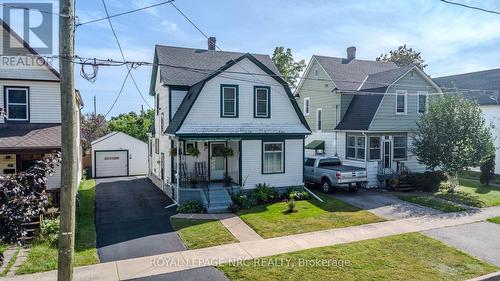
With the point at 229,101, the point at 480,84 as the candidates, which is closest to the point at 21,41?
the point at 229,101

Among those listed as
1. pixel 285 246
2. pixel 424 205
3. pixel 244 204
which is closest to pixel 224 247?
pixel 285 246

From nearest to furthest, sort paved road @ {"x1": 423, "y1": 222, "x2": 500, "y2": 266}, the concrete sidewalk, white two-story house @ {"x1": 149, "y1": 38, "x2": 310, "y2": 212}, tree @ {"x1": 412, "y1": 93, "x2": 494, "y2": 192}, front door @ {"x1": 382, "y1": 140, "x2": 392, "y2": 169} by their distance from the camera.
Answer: the concrete sidewalk, paved road @ {"x1": 423, "y1": 222, "x2": 500, "y2": 266}, white two-story house @ {"x1": 149, "y1": 38, "x2": 310, "y2": 212}, tree @ {"x1": 412, "y1": 93, "x2": 494, "y2": 192}, front door @ {"x1": 382, "y1": 140, "x2": 392, "y2": 169}

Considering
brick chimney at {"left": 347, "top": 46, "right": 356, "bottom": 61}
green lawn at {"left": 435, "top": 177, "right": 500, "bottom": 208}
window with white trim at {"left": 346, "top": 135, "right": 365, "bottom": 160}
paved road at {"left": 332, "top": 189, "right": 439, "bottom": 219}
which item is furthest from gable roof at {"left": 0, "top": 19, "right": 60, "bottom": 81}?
brick chimney at {"left": 347, "top": 46, "right": 356, "bottom": 61}

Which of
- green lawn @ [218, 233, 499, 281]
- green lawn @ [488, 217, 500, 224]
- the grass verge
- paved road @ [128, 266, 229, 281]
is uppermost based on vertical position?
green lawn @ [488, 217, 500, 224]

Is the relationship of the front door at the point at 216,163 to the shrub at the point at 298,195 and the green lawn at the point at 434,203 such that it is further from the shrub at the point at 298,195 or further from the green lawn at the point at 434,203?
the green lawn at the point at 434,203

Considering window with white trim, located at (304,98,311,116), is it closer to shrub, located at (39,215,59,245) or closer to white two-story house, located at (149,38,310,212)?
white two-story house, located at (149,38,310,212)

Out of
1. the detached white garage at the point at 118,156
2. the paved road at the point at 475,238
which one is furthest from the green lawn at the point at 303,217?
the detached white garage at the point at 118,156

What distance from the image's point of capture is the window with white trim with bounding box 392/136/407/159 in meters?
21.8

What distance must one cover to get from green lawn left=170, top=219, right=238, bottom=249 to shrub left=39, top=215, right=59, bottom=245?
4.05 metres

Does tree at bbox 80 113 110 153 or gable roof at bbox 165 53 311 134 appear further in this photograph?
tree at bbox 80 113 110 153

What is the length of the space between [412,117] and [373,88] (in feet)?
10.5

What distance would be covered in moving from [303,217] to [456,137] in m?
10.9

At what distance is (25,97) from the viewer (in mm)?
15742

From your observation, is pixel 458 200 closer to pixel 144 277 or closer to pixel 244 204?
pixel 244 204
